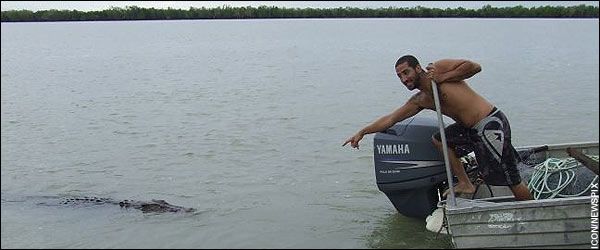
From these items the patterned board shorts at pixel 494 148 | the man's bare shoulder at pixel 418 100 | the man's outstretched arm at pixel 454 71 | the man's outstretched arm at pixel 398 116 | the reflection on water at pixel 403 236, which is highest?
the man's outstretched arm at pixel 454 71

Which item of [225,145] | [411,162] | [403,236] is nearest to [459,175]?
[411,162]

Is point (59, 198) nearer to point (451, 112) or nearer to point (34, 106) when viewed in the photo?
point (451, 112)

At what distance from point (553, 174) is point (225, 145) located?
6.45 meters

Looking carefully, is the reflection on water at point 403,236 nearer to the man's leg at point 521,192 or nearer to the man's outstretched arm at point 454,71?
the man's leg at point 521,192

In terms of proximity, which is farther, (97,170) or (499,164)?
(97,170)

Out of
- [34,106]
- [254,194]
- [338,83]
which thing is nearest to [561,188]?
[254,194]

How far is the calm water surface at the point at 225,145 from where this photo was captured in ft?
24.5

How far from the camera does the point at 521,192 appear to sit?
6559 millimetres

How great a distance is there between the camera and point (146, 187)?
954cm

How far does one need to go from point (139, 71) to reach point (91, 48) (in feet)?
51.1

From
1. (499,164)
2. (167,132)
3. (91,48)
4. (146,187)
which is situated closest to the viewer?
(499,164)

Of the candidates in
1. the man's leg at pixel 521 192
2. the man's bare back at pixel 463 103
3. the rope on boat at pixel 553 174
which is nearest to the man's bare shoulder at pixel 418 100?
the man's bare back at pixel 463 103

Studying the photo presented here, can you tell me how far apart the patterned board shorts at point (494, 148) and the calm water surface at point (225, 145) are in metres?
0.82

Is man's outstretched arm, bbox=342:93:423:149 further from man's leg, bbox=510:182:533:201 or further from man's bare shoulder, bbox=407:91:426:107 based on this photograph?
man's leg, bbox=510:182:533:201
